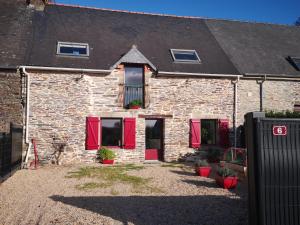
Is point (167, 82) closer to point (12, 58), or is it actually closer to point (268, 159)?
point (12, 58)

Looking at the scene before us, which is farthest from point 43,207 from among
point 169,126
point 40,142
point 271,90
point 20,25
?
point 271,90

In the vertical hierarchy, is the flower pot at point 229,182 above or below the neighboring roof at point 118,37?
below

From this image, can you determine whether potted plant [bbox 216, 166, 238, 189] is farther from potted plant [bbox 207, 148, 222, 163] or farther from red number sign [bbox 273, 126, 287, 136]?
potted plant [bbox 207, 148, 222, 163]

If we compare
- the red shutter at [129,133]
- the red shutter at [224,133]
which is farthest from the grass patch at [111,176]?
the red shutter at [224,133]

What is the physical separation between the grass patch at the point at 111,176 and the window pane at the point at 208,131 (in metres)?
3.72

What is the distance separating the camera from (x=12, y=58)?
1230 centimetres

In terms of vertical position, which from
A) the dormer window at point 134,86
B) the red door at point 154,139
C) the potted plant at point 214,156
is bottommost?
the potted plant at point 214,156

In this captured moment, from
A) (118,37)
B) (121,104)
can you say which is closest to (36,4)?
(118,37)

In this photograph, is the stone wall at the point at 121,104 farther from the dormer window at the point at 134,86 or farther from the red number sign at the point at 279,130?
the red number sign at the point at 279,130

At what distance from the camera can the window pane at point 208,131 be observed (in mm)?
13922

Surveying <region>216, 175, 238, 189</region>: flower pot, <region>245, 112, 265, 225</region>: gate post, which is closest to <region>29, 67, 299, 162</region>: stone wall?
<region>216, 175, 238, 189</region>: flower pot

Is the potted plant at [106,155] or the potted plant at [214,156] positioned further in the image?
the potted plant at [214,156]

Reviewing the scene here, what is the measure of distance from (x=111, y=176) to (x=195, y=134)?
16.2 feet

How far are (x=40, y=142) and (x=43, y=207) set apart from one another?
630 cm
